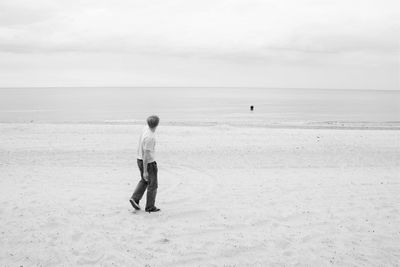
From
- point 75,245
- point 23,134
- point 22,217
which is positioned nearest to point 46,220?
point 22,217

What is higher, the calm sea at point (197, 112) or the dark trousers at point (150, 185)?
the dark trousers at point (150, 185)

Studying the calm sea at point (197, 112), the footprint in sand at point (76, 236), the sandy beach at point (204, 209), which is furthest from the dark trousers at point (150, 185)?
the calm sea at point (197, 112)

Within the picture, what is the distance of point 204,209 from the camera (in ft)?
23.6

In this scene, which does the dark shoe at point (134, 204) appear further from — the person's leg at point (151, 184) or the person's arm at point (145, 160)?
the person's arm at point (145, 160)

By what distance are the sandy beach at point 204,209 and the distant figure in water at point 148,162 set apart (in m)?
0.27

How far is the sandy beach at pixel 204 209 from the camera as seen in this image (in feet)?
16.8

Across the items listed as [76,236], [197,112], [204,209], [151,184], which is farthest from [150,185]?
[197,112]

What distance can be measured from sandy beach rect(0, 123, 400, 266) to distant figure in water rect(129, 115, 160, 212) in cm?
27

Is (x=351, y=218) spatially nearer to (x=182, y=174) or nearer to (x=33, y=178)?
(x=182, y=174)

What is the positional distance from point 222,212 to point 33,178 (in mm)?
6064

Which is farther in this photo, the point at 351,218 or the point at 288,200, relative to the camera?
the point at 288,200

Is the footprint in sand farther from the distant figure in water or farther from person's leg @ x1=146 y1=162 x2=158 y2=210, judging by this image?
person's leg @ x1=146 y1=162 x2=158 y2=210

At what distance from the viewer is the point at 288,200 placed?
7844 millimetres

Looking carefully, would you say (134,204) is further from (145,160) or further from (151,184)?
(145,160)
